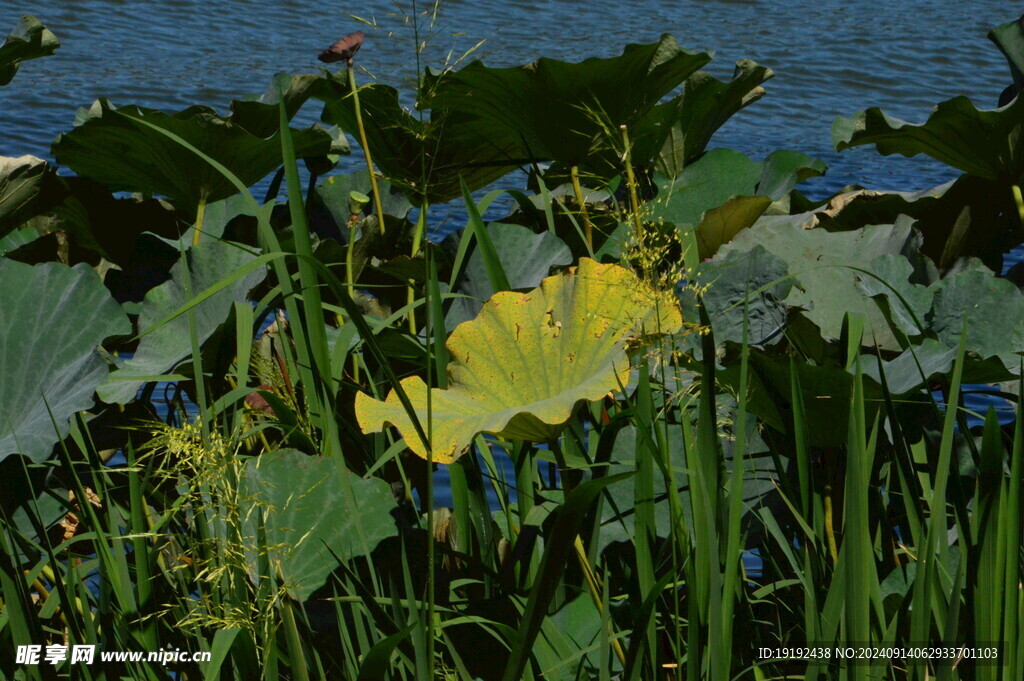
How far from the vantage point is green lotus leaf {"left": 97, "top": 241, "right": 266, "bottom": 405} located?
123 cm

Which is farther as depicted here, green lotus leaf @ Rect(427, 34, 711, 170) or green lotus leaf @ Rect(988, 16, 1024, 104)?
green lotus leaf @ Rect(988, 16, 1024, 104)

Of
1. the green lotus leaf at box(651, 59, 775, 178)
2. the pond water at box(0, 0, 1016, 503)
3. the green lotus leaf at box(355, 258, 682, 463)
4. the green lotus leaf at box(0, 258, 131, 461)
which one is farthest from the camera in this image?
the pond water at box(0, 0, 1016, 503)

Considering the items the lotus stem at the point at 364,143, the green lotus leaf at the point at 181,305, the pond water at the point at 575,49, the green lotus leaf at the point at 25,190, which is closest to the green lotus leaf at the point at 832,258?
the lotus stem at the point at 364,143

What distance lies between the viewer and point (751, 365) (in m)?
1.02

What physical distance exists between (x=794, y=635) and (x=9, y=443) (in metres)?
0.81

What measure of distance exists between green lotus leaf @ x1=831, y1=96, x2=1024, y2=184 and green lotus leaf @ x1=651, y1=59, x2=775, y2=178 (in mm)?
179

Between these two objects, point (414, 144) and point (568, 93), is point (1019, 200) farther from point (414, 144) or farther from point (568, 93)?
point (414, 144)

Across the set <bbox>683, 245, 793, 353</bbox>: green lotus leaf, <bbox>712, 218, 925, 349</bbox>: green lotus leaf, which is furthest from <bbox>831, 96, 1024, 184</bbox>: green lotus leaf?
<bbox>683, 245, 793, 353</bbox>: green lotus leaf

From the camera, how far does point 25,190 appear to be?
58.4 inches

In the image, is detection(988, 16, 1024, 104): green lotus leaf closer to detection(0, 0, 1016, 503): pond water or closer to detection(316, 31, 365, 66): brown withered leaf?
detection(316, 31, 365, 66): brown withered leaf

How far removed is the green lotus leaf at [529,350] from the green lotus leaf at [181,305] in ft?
0.96

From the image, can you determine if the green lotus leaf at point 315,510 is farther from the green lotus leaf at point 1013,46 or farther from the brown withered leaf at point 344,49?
the green lotus leaf at point 1013,46

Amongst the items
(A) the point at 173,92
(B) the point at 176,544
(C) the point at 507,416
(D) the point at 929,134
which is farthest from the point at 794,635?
(A) the point at 173,92
